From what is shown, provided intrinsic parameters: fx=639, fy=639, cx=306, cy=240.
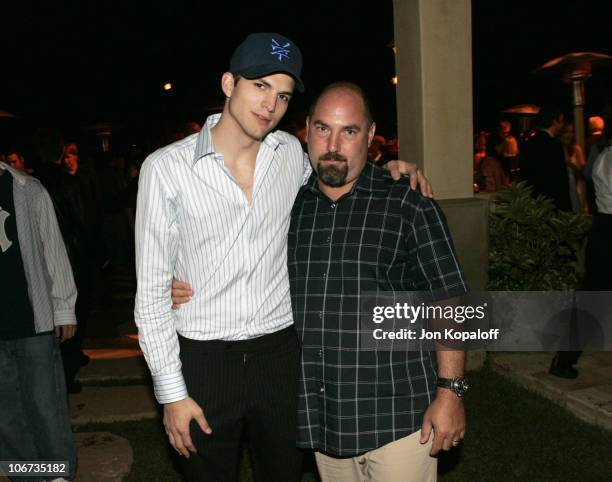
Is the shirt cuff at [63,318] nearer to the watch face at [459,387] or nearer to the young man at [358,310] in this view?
the young man at [358,310]

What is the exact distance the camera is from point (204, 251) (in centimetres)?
247

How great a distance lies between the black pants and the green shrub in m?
3.80

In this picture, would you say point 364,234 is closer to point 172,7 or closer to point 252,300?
point 252,300

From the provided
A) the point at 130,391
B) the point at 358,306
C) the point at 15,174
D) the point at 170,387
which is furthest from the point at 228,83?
the point at 130,391

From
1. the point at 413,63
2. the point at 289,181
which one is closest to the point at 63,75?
the point at 413,63

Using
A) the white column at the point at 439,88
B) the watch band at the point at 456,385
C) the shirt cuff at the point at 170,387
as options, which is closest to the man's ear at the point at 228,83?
the shirt cuff at the point at 170,387

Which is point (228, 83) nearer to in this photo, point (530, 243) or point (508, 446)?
point (508, 446)

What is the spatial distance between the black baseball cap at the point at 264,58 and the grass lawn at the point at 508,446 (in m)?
2.87

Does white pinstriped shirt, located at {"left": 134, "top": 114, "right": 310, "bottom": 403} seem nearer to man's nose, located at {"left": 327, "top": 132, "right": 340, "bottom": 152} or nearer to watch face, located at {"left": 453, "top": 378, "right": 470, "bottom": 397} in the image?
man's nose, located at {"left": 327, "top": 132, "right": 340, "bottom": 152}

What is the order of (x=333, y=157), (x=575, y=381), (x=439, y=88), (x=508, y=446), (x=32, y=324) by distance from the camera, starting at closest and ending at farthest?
(x=333, y=157) < (x=32, y=324) < (x=508, y=446) < (x=575, y=381) < (x=439, y=88)

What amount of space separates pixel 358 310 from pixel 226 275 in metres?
0.55

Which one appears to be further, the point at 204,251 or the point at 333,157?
the point at 333,157

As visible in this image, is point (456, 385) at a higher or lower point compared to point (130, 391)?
higher

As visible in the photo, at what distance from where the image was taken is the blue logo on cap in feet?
8.09
